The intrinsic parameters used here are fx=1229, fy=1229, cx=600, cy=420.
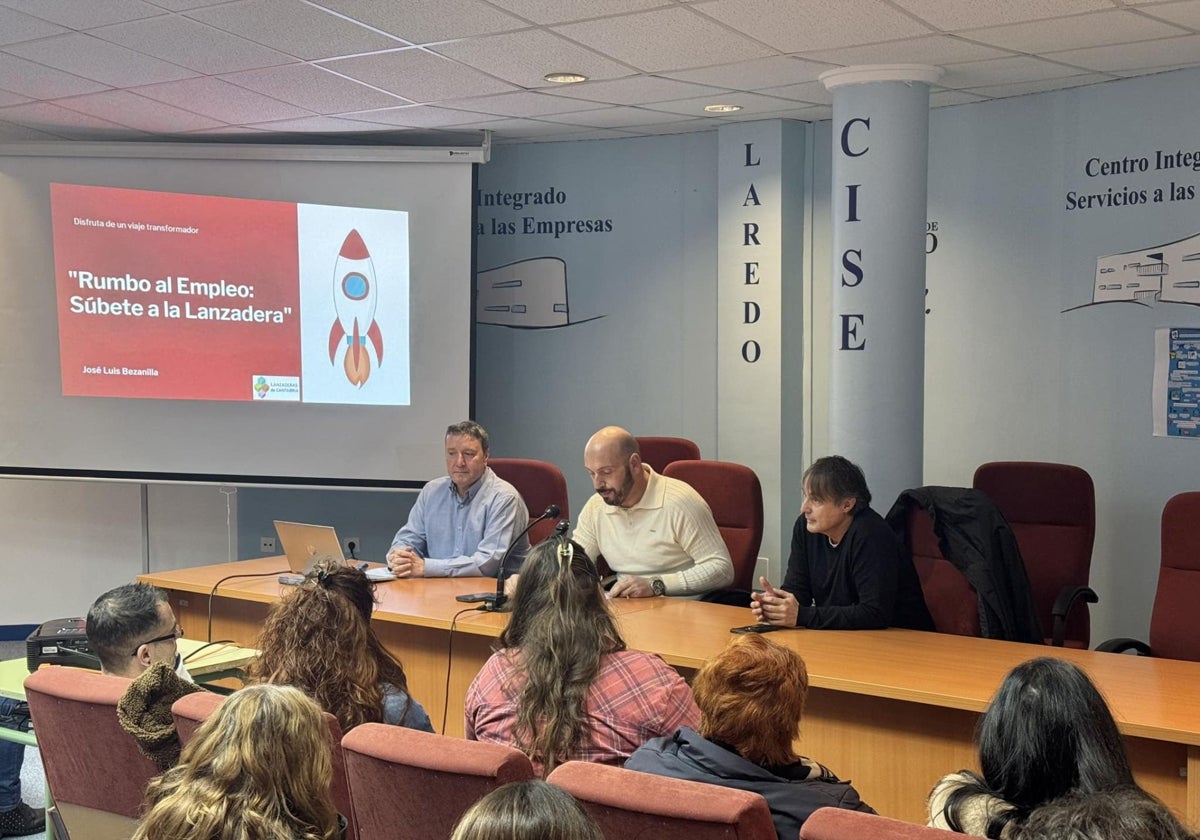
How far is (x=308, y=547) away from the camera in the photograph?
4.52 metres

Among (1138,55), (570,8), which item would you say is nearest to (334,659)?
(570,8)

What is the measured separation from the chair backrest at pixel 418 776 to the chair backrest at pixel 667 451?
143 inches

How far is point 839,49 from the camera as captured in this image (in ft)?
15.0

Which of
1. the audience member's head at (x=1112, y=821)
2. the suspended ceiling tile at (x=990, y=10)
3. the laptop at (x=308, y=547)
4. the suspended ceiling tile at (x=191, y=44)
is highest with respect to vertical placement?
the suspended ceiling tile at (x=191, y=44)

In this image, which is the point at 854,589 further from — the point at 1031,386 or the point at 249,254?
the point at 249,254

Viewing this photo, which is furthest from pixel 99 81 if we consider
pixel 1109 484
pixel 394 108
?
pixel 1109 484

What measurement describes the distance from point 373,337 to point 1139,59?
381cm

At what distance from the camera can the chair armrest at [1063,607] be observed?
432 centimetres

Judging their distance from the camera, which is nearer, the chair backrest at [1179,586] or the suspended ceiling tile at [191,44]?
the chair backrest at [1179,586]

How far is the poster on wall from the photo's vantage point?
5.05 metres

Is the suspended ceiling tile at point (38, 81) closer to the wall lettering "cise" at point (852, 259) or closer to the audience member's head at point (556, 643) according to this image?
the wall lettering "cise" at point (852, 259)

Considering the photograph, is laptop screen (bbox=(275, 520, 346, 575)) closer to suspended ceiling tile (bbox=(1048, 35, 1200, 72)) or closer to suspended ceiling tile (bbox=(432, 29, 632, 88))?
suspended ceiling tile (bbox=(432, 29, 632, 88))

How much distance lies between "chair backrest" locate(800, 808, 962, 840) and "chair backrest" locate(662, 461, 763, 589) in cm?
291

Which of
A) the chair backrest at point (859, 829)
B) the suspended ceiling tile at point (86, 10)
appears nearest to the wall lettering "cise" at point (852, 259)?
the suspended ceiling tile at point (86, 10)
